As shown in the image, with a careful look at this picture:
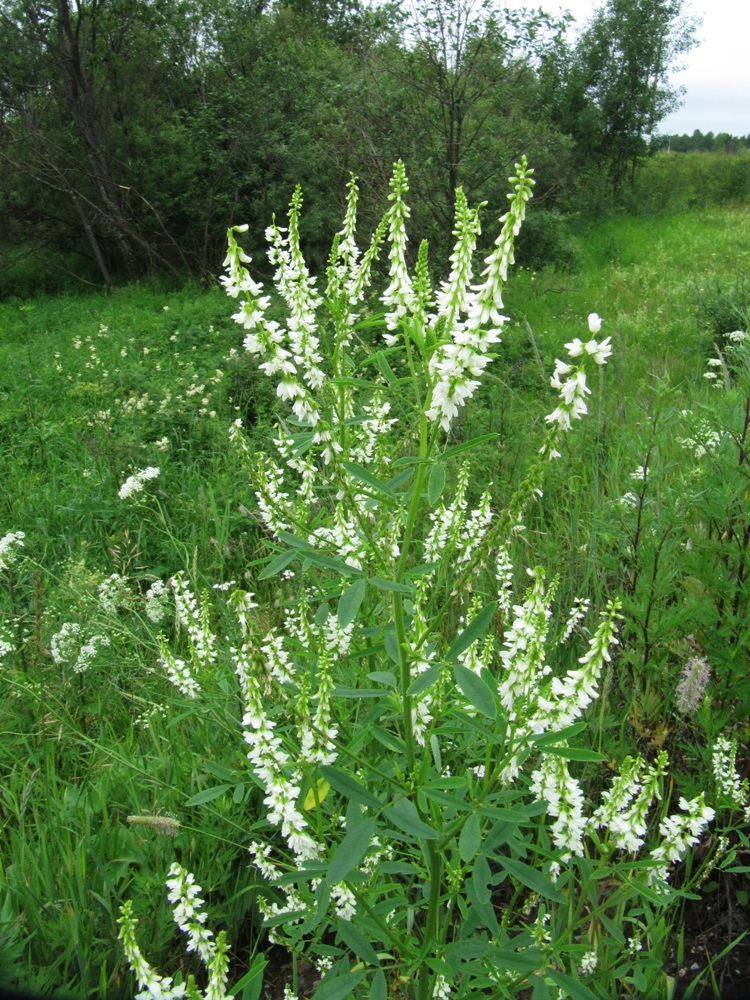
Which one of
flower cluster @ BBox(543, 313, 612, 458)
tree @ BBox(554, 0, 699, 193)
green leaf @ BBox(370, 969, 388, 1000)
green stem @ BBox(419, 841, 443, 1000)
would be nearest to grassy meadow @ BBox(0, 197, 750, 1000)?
green leaf @ BBox(370, 969, 388, 1000)

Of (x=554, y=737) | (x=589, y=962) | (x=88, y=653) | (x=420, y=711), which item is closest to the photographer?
(x=554, y=737)

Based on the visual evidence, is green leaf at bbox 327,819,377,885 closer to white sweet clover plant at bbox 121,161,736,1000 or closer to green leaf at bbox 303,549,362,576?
white sweet clover plant at bbox 121,161,736,1000

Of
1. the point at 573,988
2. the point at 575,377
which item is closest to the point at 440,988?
the point at 573,988

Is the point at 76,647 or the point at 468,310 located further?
the point at 76,647

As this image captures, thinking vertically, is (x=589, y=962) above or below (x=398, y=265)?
below

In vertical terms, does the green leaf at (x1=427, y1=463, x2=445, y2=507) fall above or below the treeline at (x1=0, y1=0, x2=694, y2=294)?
below

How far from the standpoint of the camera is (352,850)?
138cm

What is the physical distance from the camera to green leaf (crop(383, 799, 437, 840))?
54.6 inches

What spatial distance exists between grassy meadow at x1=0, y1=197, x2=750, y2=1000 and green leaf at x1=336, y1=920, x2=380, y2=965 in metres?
0.22

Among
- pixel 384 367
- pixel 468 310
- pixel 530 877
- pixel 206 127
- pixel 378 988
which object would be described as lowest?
pixel 378 988

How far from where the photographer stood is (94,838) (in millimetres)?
2359

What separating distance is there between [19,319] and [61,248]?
471cm

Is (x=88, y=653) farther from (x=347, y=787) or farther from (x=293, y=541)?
(x=347, y=787)

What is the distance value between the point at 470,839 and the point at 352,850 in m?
0.22
